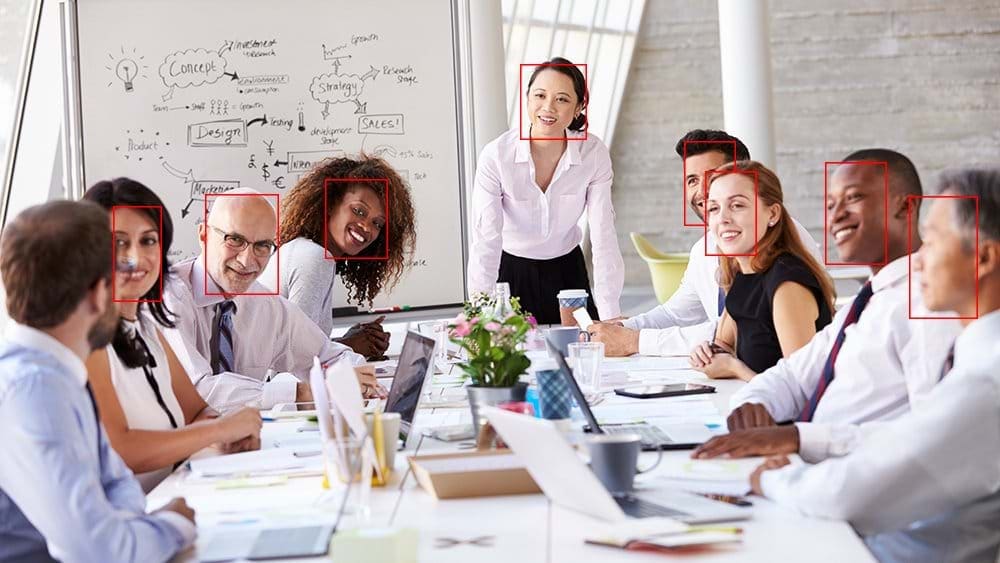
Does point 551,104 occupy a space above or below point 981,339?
above

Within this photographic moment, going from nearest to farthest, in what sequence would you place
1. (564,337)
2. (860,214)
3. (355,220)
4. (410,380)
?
1. (410,380)
2. (860,214)
3. (564,337)
4. (355,220)

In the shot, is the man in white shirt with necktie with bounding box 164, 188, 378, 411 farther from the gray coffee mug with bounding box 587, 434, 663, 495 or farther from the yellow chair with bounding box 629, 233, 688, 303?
the yellow chair with bounding box 629, 233, 688, 303

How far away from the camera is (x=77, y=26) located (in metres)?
5.21

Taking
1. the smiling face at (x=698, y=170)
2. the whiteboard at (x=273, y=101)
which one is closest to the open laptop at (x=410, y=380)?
the smiling face at (x=698, y=170)

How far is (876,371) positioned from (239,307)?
192cm

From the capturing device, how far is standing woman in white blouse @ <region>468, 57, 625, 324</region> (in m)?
4.58

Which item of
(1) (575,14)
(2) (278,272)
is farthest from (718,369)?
(1) (575,14)

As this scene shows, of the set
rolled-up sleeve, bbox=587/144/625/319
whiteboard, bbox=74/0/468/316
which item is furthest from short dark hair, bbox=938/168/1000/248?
whiteboard, bbox=74/0/468/316

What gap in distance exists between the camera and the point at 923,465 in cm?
170

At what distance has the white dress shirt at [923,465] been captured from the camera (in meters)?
1.67

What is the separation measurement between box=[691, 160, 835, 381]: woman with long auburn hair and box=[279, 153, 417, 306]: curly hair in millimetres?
1329

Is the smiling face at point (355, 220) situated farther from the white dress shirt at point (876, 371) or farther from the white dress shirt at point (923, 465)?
the white dress shirt at point (923, 465)

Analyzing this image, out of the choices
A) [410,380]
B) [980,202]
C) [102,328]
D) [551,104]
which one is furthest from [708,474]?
[551,104]

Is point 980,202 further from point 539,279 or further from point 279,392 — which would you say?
point 539,279
